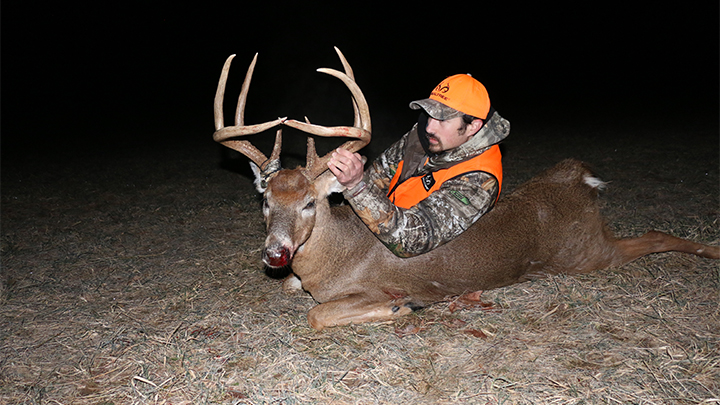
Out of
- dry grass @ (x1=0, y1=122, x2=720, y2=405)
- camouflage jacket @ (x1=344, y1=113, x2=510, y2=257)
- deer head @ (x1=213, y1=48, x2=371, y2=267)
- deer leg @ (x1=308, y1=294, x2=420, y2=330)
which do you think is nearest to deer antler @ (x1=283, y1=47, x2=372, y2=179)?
deer head @ (x1=213, y1=48, x2=371, y2=267)

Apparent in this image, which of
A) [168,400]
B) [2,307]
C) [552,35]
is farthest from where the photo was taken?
[552,35]

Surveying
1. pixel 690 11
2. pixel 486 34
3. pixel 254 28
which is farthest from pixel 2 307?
pixel 690 11

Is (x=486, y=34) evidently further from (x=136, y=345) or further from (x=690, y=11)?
(x=136, y=345)

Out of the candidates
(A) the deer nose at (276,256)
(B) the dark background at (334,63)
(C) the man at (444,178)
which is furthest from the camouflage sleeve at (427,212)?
(B) the dark background at (334,63)

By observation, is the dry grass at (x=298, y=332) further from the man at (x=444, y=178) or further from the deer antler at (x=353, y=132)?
the deer antler at (x=353, y=132)

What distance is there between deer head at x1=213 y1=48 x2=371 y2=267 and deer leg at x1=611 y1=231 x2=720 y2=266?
7.62 feet

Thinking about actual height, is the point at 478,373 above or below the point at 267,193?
below

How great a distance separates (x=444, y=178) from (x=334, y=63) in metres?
17.4

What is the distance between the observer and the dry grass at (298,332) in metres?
2.84

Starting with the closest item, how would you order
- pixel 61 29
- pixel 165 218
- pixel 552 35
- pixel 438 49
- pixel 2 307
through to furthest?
1. pixel 2 307
2. pixel 165 218
3. pixel 61 29
4. pixel 438 49
5. pixel 552 35

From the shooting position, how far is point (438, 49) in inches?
1144

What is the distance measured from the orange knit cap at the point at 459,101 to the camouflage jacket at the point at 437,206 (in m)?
0.16

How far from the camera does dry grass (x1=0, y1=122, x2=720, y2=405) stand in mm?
2838

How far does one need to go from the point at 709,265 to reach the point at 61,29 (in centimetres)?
2724
